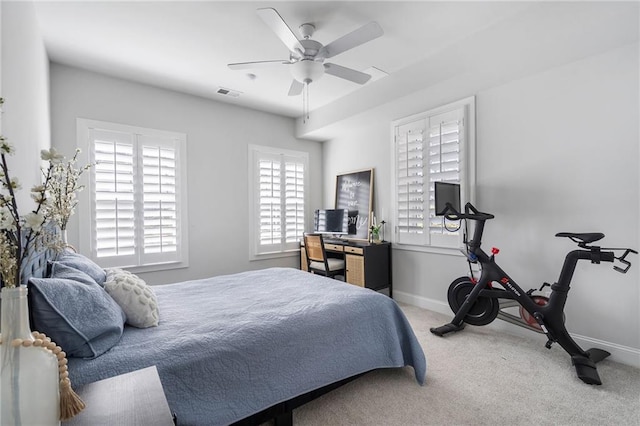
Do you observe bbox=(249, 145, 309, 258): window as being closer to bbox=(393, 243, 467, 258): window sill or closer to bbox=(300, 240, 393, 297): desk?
bbox=(300, 240, 393, 297): desk

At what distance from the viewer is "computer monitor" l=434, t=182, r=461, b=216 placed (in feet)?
9.89

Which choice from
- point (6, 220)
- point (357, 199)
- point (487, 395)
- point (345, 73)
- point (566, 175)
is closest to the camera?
point (6, 220)

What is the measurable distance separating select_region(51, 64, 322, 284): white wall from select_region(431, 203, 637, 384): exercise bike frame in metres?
2.89

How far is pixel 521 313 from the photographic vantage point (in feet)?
9.03

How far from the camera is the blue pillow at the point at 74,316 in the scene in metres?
→ 1.18

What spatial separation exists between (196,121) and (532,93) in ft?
12.8

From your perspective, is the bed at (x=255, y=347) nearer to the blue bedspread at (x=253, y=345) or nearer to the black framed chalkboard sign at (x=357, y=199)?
the blue bedspread at (x=253, y=345)

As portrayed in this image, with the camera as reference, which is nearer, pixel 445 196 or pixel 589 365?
pixel 589 365

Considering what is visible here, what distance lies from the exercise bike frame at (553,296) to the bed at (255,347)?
3.33 ft

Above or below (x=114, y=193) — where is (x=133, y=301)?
below

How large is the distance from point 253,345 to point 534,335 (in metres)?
2.78

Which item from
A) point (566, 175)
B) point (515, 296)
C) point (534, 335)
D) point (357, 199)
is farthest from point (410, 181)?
point (534, 335)

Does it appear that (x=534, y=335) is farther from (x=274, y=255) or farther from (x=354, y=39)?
(x=274, y=255)

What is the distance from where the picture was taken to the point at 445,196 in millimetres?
3096
